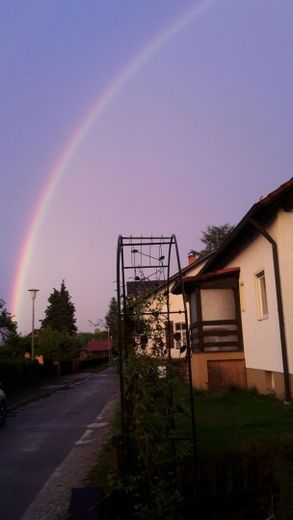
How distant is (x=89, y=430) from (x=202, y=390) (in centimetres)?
429

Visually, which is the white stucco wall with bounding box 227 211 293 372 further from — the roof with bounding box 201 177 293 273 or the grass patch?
the grass patch

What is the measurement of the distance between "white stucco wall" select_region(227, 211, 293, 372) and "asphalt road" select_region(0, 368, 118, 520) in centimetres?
380

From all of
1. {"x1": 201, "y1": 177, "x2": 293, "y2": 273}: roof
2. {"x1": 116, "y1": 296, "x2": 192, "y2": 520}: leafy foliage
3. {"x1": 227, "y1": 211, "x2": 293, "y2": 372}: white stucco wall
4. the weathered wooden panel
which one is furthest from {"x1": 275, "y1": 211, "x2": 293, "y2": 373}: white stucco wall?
{"x1": 116, "y1": 296, "x2": 192, "y2": 520}: leafy foliage

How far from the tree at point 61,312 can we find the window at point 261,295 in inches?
3374

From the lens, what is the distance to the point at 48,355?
43.7 m

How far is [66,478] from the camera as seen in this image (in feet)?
23.4

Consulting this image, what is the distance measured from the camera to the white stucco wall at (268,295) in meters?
10.9

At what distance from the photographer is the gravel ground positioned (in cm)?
555

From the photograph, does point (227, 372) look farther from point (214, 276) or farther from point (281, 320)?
point (281, 320)

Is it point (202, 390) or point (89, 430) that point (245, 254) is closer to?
point (202, 390)

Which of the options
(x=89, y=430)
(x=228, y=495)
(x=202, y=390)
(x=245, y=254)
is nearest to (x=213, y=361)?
(x=202, y=390)

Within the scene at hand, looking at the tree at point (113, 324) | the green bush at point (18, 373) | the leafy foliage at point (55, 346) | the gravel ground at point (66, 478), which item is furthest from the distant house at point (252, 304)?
the leafy foliage at point (55, 346)

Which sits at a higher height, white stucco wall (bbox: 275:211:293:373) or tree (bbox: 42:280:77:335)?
tree (bbox: 42:280:77:335)

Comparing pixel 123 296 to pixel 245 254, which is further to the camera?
pixel 245 254
